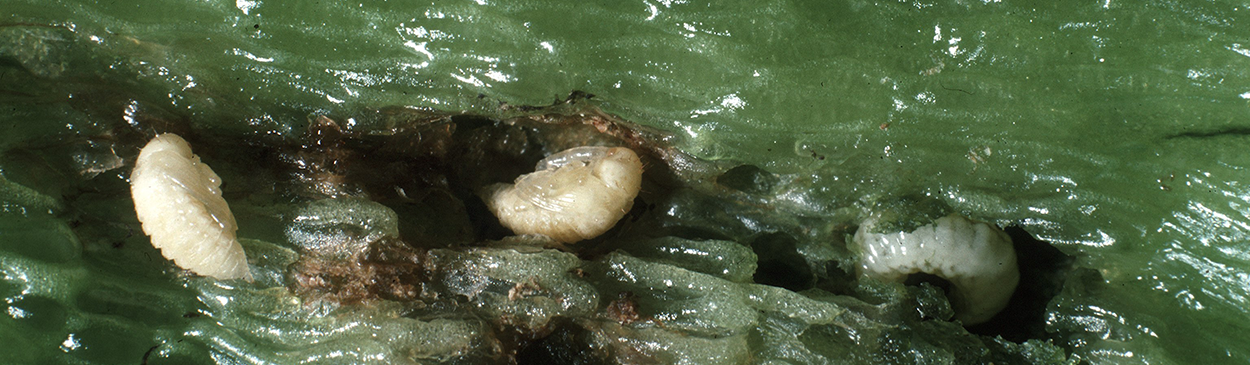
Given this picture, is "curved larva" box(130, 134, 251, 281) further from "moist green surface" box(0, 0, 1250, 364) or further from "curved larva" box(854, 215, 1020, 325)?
"curved larva" box(854, 215, 1020, 325)

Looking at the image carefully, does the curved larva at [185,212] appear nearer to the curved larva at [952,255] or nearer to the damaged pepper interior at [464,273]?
the damaged pepper interior at [464,273]

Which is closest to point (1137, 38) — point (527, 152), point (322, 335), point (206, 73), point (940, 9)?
point (940, 9)

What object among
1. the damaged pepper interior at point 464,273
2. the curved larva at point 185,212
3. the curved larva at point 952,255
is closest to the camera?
the curved larva at point 185,212

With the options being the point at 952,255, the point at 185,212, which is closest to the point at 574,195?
the point at 185,212

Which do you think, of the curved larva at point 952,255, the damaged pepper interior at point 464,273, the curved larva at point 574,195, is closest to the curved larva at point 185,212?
the damaged pepper interior at point 464,273

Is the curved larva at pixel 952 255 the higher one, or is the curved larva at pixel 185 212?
the curved larva at pixel 952 255

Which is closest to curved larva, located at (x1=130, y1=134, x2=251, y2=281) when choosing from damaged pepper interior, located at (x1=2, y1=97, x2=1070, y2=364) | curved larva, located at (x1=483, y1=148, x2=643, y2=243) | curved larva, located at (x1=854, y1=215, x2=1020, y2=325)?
damaged pepper interior, located at (x1=2, y1=97, x2=1070, y2=364)

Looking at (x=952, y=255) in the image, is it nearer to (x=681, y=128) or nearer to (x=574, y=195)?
(x=681, y=128)
